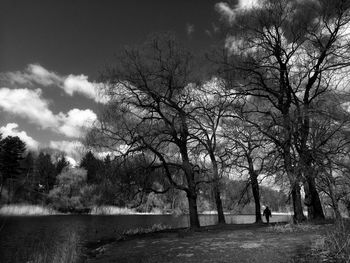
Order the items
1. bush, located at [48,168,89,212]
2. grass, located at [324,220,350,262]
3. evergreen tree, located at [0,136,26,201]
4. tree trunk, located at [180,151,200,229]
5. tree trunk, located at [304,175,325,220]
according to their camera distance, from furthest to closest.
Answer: bush, located at [48,168,89,212], tree trunk, located at [180,151,200,229], tree trunk, located at [304,175,325,220], grass, located at [324,220,350,262], evergreen tree, located at [0,136,26,201]

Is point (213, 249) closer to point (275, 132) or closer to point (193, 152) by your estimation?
point (275, 132)

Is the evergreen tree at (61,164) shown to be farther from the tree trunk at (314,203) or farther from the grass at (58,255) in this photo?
the tree trunk at (314,203)

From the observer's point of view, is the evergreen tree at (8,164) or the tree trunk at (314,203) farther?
the tree trunk at (314,203)

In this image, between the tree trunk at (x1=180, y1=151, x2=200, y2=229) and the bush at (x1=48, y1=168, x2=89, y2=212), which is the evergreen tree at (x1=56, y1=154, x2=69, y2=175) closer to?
the bush at (x1=48, y1=168, x2=89, y2=212)

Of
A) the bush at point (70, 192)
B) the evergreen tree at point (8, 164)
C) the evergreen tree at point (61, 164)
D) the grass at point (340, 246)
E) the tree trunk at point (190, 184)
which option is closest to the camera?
the evergreen tree at point (8, 164)

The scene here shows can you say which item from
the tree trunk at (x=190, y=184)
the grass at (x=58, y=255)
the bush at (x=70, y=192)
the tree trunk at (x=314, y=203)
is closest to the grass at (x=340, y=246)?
the grass at (x=58, y=255)

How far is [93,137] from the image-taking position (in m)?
19.5

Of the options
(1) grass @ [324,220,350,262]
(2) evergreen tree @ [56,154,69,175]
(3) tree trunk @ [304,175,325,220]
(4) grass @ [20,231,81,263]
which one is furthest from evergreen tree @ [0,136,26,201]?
(2) evergreen tree @ [56,154,69,175]

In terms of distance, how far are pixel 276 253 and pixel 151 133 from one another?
12362mm

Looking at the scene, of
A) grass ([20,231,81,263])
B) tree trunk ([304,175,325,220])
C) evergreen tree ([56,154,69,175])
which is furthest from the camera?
evergreen tree ([56,154,69,175])

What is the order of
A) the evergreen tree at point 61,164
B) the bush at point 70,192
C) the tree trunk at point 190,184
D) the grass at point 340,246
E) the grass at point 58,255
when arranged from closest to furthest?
the grass at point 340,246 < the grass at point 58,255 < the tree trunk at point 190,184 < the bush at point 70,192 < the evergreen tree at point 61,164

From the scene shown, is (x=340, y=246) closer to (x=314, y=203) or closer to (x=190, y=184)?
(x=314, y=203)

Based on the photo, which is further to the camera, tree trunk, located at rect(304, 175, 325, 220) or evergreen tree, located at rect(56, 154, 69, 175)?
evergreen tree, located at rect(56, 154, 69, 175)

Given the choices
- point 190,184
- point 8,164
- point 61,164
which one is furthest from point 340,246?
point 61,164
